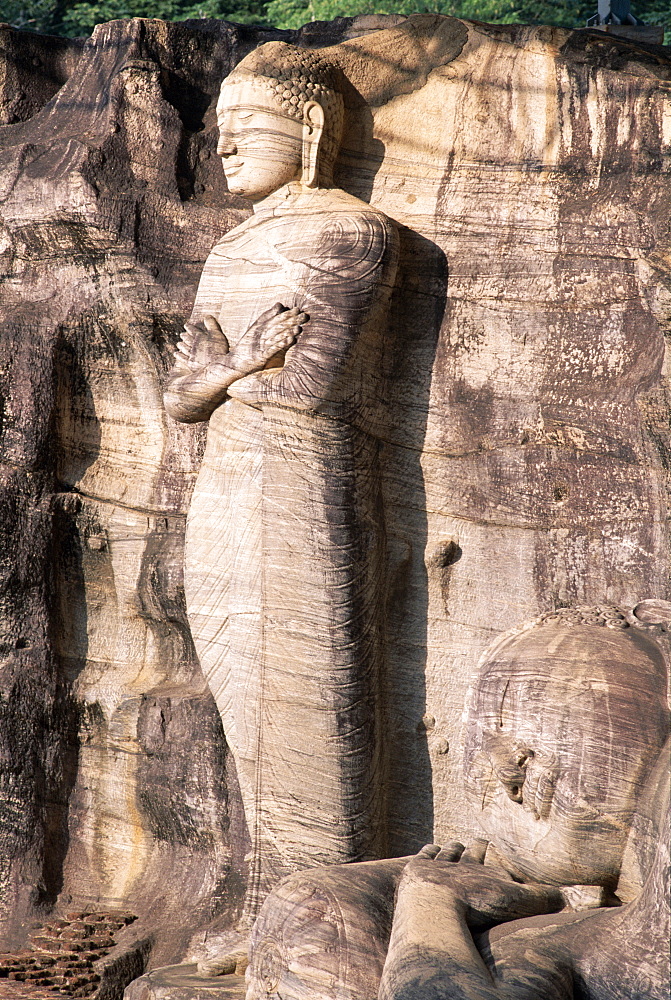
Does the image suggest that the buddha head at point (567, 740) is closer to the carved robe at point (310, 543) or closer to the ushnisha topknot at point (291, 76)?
the carved robe at point (310, 543)

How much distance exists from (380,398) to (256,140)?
1.21 metres

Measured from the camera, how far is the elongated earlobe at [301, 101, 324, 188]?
16.1 feet

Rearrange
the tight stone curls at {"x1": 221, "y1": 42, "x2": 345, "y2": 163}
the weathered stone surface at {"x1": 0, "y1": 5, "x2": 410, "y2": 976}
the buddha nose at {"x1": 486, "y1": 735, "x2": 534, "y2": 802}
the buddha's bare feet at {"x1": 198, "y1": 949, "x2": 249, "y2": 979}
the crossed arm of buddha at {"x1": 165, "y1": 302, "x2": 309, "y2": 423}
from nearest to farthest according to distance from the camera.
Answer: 1. the buddha nose at {"x1": 486, "y1": 735, "x2": 534, "y2": 802}
2. the buddha's bare feet at {"x1": 198, "y1": 949, "x2": 249, "y2": 979}
3. the crossed arm of buddha at {"x1": 165, "y1": 302, "x2": 309, "y2": 423}
4. the tight stone curls at {"x1": 221, "y1": 42, "x2": 345, "y2": 163}
5. the weathered stone surface at {"x1": 0, "y1": 5, "x2": 410, "y2": 976}

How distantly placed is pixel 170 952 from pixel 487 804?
248 centimetres

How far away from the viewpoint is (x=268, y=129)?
16.1ft

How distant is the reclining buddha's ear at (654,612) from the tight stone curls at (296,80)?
2536mm

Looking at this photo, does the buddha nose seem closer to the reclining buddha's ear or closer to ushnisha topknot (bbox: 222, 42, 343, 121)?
the reclining buddha's ear

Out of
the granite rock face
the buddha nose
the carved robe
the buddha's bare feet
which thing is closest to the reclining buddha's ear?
the buddha nose

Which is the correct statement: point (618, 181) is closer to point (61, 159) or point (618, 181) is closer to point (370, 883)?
point (61, 159)

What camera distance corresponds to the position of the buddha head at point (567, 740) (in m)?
3.09

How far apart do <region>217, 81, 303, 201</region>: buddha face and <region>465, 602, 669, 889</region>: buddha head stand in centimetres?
250

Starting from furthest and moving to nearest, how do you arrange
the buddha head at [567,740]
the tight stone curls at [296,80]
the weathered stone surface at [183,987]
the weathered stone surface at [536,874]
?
the tight stone curls at [296,80], the weathered stone surface at [183,987], the buddha head at [567,740], the weathered stone surface at [536,874]

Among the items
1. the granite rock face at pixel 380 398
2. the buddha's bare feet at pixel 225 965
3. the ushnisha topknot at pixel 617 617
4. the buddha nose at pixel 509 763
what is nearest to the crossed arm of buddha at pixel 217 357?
the granite rock face at pixel 380 398

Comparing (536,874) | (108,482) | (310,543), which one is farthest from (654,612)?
(108,482)
